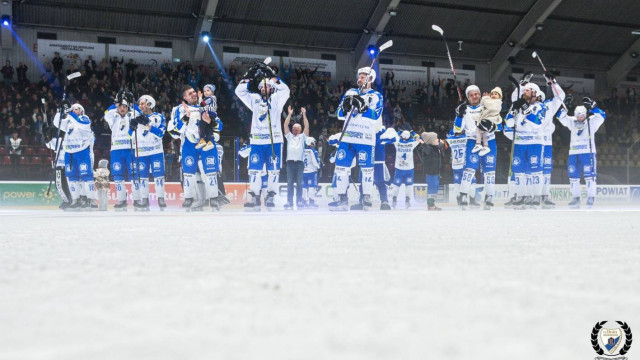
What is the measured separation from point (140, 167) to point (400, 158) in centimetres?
494

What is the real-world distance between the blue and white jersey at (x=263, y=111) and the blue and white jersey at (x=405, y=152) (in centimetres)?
377

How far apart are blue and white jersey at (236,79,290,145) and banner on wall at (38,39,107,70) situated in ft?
48.7

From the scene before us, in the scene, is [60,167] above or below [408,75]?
below

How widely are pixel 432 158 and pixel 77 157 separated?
24.9ft

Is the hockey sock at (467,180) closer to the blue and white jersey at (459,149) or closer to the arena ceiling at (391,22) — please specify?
the blue and white jersey at (459,149)

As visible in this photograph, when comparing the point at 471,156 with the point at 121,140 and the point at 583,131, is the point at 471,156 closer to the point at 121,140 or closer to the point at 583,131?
the point at 583,131

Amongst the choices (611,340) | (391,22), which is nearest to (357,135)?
(611,340)

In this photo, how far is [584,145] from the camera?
10938 mm

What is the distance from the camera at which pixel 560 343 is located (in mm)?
858

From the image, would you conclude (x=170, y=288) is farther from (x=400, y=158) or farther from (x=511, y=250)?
(x=400, y=158)

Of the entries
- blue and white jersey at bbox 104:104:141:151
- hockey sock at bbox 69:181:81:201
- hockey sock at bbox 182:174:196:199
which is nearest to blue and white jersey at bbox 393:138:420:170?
hockey sock at bbox 182:174:196:199

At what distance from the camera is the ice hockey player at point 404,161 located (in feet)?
40.1

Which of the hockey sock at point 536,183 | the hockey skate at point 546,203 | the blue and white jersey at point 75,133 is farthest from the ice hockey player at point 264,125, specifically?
the hockey skate at point 546,203

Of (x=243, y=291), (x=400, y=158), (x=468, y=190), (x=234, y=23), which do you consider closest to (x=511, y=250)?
(x=243, y=291)
